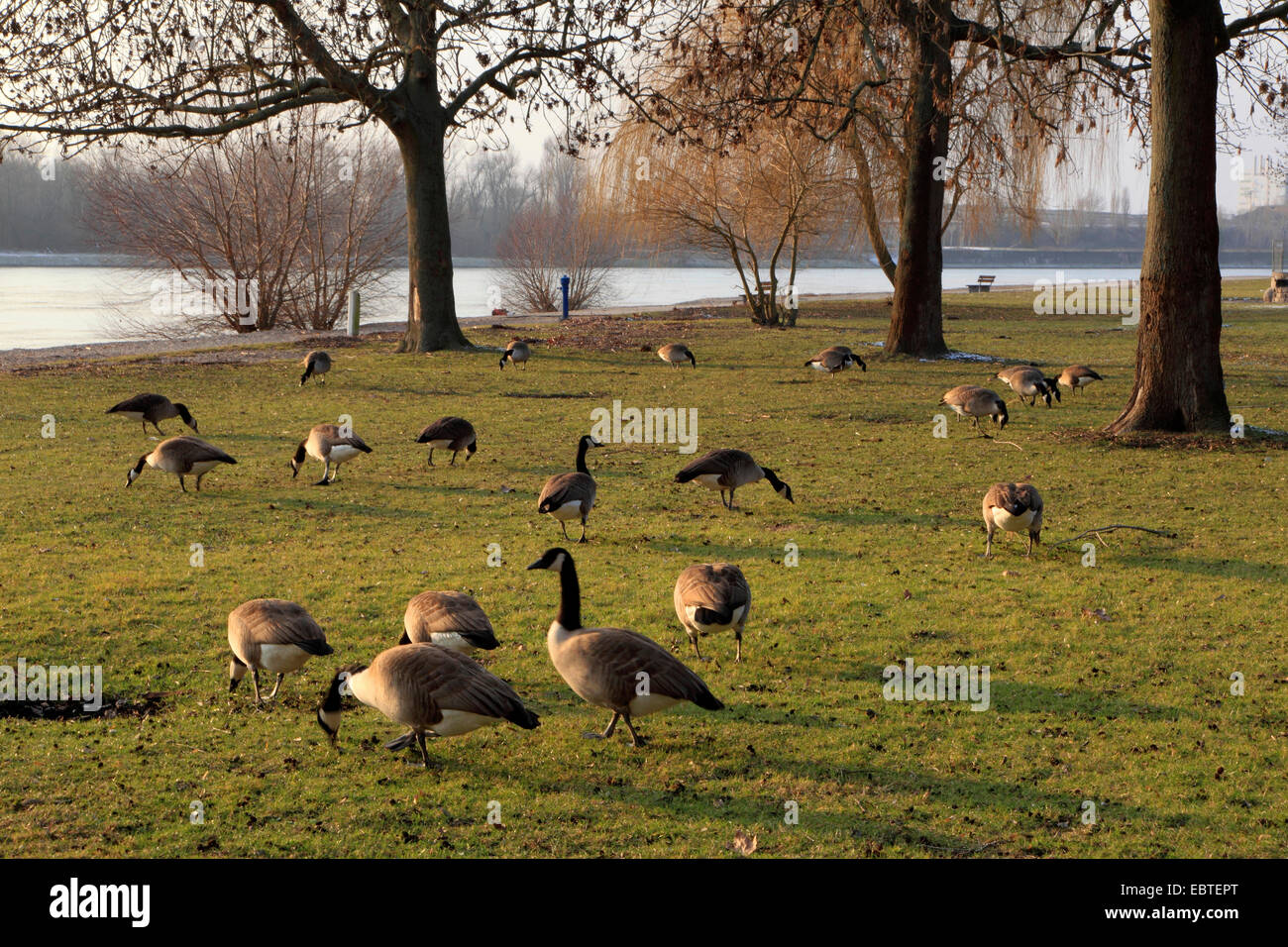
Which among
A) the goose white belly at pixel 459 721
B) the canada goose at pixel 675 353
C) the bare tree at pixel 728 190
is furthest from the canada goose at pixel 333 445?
the bare tree at pixel 728 190

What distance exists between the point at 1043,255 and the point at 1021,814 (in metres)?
172

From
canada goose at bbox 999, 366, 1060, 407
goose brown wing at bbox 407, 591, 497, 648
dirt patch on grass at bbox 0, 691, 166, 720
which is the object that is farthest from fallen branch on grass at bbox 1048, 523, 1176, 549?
dirt patch on grass at bbox 0, 691, 166, 720

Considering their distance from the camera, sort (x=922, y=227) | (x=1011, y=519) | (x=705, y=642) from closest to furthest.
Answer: (x=705, y=642) < (x=1011, y=519) < (x=922, y=227)

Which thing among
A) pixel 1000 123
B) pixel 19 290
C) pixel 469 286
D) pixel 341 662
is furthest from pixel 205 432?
pixel 469 286

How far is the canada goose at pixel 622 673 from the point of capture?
21.2ft

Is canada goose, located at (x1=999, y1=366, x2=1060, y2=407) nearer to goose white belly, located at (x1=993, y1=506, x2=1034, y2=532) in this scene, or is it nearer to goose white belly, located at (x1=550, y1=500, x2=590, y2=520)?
goose white belly, located at (x1=993, y1=506, x2=1034, y2=532)

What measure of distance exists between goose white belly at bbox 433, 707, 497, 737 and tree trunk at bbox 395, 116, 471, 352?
24.1 metres

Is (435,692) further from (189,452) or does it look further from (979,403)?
(979,403)

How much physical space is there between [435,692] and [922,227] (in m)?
23.7

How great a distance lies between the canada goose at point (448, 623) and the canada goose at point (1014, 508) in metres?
5.39

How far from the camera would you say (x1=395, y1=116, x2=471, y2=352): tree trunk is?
1157 inches

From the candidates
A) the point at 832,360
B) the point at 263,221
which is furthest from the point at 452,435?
the point at 263,221

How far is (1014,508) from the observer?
1038 centimetres
